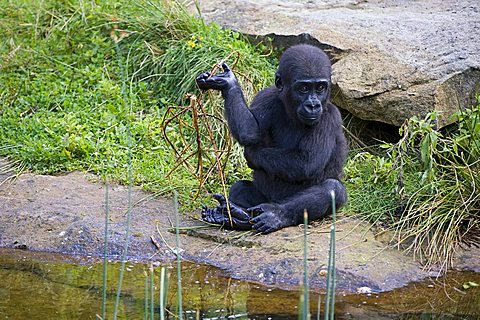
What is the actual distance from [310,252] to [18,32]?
5115 mm

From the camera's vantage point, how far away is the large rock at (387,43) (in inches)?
293

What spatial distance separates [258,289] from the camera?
5.38 metres

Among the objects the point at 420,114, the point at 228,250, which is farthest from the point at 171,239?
the point at 420,114

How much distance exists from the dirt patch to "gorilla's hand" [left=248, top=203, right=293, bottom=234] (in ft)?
0.17

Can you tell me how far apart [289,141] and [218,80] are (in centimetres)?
67

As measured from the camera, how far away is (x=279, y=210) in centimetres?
607

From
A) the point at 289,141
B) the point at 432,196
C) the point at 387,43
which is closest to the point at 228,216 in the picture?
the point at 289,141

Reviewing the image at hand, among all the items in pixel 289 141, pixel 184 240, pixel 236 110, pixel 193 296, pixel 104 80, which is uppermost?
pixel 104 80

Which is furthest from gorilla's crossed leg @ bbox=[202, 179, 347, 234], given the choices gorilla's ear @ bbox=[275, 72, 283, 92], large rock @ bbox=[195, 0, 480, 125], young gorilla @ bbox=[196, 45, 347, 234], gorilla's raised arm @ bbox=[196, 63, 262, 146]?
large rock @ bbox=[195, 0, 480, 125]

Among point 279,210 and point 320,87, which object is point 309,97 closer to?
point 320,87

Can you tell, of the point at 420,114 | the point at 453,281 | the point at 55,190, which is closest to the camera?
the point at 453,281

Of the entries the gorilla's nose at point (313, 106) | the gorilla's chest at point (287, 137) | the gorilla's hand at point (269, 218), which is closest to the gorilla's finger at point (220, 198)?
the gorilla's hand at point (269, 218)

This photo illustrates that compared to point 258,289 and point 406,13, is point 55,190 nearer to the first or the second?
point 258,289

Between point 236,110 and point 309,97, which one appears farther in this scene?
point 236,110
